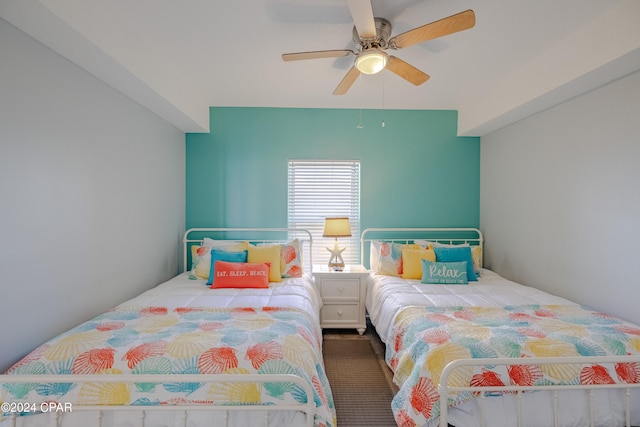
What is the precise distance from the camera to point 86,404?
51.0 inches

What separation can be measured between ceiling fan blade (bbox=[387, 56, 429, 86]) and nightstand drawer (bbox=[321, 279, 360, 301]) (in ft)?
6.24

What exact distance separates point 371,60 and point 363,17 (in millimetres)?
324

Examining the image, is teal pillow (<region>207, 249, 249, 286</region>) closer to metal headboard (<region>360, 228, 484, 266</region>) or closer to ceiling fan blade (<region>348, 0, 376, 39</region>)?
metal headboard (<region>360, 228, 484, 266</region>)

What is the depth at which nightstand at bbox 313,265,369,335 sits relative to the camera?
3.19 m

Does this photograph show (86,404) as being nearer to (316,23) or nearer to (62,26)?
(62,26)

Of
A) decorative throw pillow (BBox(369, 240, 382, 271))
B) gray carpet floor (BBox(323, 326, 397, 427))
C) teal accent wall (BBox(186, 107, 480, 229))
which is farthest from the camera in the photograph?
teal accent wall (BBox(186, 107, 480, 229))

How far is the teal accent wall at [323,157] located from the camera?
3561 millimetres

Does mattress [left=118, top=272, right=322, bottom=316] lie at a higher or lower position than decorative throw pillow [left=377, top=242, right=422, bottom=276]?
lower

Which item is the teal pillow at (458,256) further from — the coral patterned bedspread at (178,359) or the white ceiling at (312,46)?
the coral patterned bedspread at (178,359)

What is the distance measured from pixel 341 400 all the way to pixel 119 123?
8.40ft

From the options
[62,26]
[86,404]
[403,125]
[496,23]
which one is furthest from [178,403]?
[403,125]

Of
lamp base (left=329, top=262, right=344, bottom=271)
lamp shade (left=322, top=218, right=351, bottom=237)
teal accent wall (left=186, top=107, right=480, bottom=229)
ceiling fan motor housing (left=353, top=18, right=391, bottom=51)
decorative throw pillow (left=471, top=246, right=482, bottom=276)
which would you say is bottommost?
lamp base (left=329, top=262, right=344, bottom=271)

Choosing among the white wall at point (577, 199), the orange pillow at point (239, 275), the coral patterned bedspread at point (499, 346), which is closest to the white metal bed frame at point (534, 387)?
the coral patterned bedspread at point (499, 346)

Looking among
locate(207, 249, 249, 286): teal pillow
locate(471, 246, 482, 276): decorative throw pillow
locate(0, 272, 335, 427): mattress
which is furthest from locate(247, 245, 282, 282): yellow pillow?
locate(471, 246, 482, 276): decorative throw pillow
